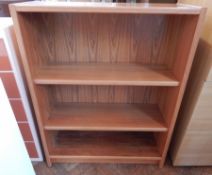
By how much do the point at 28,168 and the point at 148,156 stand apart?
0.80 meters

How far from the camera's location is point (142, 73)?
1014mm

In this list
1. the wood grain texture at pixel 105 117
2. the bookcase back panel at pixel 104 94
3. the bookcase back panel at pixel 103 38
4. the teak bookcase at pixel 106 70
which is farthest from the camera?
the bookcase back panel at pixel 104 94

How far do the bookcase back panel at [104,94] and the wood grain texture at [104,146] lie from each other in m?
0.33

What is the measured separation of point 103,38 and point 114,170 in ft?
3.11

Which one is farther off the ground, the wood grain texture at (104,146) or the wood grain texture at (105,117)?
the wood grain texture at (105,117)

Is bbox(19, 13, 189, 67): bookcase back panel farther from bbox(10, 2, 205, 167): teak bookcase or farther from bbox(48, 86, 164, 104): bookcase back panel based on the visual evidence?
bbox(48, 86, 164, 104): bookcase back panel

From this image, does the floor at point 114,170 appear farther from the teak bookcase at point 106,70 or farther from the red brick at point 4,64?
the red brick at point 4,64

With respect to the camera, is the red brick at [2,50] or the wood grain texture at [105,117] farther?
the wood grain texture at [105,117]

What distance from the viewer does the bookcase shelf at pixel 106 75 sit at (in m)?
0.93

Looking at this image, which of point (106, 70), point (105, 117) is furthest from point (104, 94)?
point (106, 70)

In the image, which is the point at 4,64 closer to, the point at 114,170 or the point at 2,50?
the point at 2,50

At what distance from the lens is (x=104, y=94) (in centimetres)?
128

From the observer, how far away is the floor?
1.27 m

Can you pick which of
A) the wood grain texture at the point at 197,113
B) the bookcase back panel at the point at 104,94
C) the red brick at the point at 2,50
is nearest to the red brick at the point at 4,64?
the red brick at the point at 2,50
